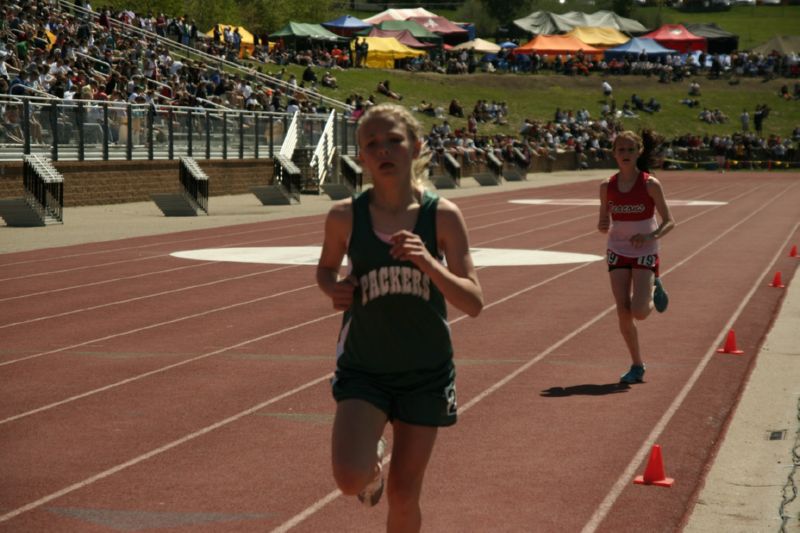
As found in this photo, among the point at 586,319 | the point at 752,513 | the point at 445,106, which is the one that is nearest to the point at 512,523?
the point at 752,513

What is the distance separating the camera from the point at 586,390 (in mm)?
9656

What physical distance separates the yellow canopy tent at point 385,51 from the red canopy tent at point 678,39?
52.0 feet

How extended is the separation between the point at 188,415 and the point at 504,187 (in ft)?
127

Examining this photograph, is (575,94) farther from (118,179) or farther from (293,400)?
(293,400)

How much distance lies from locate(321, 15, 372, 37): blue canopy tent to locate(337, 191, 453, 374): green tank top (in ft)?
226

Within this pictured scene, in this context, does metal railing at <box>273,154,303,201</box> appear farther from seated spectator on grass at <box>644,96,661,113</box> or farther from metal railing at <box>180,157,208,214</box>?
seated spectator on grass at <box>644,96,661,113</box>

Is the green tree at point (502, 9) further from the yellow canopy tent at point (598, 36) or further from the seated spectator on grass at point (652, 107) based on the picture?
the seated spectator on grass at point (652, 107)

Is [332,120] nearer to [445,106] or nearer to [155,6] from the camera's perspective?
[445,106]

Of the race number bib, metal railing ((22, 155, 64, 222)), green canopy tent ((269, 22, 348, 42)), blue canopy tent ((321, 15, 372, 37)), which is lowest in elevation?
metal railing ((22, 155, 64, 222))

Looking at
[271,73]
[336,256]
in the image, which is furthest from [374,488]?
[271,73]

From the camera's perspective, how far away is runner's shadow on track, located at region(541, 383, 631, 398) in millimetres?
9492

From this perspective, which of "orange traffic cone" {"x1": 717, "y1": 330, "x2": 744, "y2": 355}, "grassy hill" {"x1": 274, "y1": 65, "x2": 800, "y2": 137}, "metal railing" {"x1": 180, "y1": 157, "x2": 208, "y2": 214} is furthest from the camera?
"grassy hill" {"x1": 274, "y1": 65, "x2": 800, "y2": 137}

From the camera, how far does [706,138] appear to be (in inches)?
2719

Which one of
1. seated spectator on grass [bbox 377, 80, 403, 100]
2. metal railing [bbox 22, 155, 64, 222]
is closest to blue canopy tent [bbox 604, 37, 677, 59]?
seated spectator on grass [bbox 377, 80, 403, 100]
